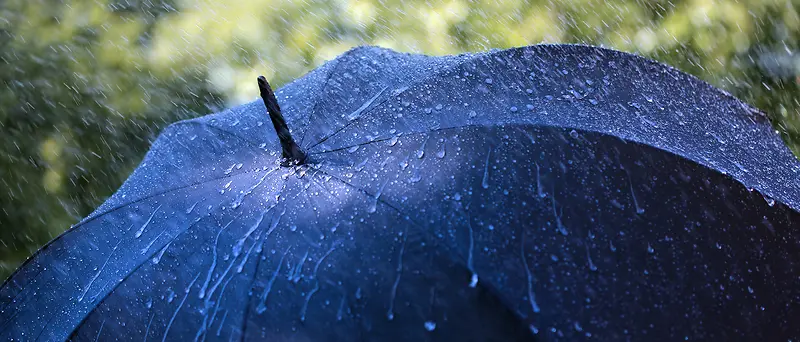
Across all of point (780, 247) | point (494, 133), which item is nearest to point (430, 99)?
point (494, 133)

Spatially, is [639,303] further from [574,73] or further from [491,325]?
[574,73]

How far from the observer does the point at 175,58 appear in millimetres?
4215

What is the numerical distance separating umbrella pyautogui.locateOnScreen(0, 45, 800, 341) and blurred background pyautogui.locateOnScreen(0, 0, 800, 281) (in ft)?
6.32

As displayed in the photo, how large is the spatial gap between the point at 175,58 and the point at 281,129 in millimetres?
2884

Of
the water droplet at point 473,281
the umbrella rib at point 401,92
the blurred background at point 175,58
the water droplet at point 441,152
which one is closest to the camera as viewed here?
the water droplet at point 473,281

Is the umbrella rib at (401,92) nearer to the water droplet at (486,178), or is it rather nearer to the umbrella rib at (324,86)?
the umbrella rib at (324,86)

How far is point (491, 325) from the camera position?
4.39ft

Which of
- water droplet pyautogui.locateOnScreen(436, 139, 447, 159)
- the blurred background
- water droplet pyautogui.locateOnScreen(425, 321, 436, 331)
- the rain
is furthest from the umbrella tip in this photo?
the blurred background

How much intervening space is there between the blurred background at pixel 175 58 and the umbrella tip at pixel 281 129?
94.0 inches

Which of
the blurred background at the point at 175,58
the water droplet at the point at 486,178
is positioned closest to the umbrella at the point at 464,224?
the water droplet at the point at 486,178

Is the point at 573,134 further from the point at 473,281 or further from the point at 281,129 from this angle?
the point at 281,129

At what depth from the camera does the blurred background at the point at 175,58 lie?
3658 mm

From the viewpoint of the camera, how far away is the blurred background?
12.0ft

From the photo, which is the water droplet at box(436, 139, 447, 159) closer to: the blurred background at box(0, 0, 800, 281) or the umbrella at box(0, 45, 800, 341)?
the umbrella at box(0, 45, 800, 341)
